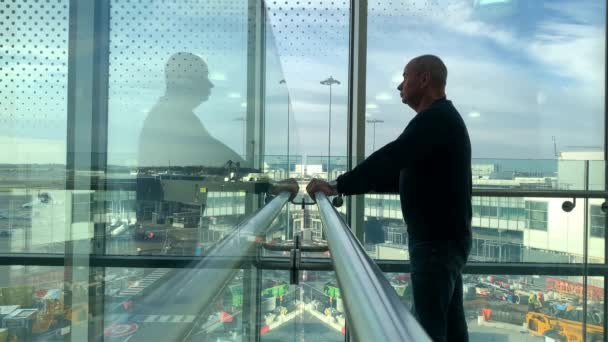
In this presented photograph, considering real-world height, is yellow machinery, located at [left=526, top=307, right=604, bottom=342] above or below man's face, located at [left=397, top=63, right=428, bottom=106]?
below

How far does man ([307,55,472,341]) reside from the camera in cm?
152

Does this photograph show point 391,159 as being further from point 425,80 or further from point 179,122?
point 179,122

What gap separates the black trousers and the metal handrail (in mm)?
750

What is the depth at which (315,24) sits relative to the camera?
378cm

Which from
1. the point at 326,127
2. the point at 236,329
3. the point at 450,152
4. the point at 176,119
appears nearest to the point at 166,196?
the point at 176,119

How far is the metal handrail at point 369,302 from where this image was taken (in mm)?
489

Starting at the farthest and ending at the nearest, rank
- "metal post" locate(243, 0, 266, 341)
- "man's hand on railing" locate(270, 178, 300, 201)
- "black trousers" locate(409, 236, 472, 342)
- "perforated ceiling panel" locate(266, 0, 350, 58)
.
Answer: "perforated ceiling panel" locate(266, 0, 350, 58) → "man's hand on railing" locate(270, 178, 300, 201) → "metal post" locate(243, 0, 266, 341) → "black trousers" locate(409, 236, 472, 342)

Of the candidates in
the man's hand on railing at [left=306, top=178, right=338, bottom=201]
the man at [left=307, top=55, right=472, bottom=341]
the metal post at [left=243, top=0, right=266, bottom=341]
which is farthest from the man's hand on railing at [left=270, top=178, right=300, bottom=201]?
the man at [left=307, top=55, right=472, bottom=341]

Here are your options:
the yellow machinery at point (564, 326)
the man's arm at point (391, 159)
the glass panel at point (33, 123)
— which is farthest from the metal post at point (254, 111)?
the yellow machinery at point (564, 326)

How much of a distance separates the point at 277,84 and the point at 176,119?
2.15m

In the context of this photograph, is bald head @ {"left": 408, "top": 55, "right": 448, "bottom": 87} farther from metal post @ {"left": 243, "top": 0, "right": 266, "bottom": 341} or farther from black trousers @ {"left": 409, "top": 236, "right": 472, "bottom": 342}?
metal post @ {"left": 243, "top": 0, "right": 266, "bottom": 341}

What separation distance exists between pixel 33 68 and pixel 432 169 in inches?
49.2

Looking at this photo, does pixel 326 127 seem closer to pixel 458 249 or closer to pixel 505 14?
pixel 505 14

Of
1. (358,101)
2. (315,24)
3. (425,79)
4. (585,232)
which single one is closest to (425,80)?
(425,79)
